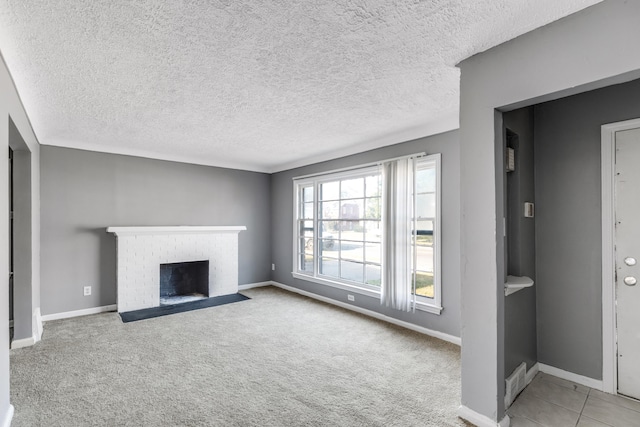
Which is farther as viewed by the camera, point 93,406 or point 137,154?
point 137,154

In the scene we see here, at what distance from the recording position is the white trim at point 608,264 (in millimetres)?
2393

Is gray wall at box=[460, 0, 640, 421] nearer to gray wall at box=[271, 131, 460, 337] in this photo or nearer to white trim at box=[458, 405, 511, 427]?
white trim at box=[458, 405, 511, 427]

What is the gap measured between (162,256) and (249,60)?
379 cm

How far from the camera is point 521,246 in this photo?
8.47 ft

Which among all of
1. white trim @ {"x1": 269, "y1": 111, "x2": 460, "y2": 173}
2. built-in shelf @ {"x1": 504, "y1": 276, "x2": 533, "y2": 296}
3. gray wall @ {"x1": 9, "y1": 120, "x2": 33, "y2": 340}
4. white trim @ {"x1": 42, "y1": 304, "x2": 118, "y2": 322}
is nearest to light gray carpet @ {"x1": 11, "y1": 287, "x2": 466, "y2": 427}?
white trim @ {"x1": 42, "y1": 304, "x2": 118, "y2": 322}

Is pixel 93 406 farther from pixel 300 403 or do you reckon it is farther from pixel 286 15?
pixel 286 15

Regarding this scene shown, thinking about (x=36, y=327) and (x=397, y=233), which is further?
(x=397, y=233)

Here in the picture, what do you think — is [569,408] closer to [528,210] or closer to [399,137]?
[528,210]

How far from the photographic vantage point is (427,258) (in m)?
3.74

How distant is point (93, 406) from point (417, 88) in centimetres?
344

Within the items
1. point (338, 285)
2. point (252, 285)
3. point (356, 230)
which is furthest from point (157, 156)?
point (338, 285)

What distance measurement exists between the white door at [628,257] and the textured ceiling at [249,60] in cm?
132

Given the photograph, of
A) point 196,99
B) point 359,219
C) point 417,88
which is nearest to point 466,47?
point 417,88

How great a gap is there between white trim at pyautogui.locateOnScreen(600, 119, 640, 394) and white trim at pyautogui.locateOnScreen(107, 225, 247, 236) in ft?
15.9
